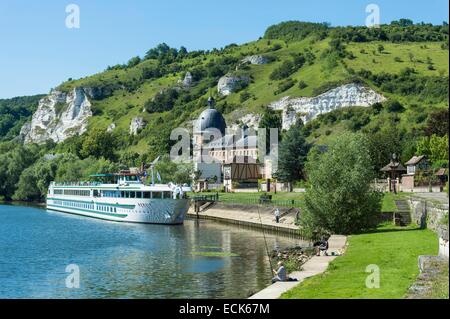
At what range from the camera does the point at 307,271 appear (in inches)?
Answer: 1297

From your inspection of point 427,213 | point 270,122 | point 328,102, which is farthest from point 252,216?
point 328,102

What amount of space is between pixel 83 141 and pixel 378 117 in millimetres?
84992

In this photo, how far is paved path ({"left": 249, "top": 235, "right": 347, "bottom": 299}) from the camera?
27.5 m

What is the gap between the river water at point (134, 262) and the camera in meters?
35.4

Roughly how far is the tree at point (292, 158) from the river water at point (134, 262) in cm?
3520

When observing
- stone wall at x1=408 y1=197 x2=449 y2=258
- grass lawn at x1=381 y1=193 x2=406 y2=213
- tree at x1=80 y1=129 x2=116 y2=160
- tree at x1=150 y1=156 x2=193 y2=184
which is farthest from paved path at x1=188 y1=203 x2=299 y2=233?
tree at x1=80 y1=129 x2=116 y2=160

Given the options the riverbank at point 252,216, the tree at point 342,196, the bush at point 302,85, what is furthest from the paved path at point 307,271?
the bush at point 302,85

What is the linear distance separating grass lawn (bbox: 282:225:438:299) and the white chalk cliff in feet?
398

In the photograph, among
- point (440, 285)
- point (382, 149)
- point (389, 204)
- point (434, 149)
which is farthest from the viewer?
point (382, 149)

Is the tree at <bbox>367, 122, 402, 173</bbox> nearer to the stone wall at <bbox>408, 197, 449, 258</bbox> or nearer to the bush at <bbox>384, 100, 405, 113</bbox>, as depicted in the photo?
the stone wall at <bbox>408, 197, 449, 258</bbox>

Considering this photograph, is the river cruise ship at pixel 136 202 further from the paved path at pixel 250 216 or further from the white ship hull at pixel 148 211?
the paved path at pixel 250 216

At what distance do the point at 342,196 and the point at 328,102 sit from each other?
419ft

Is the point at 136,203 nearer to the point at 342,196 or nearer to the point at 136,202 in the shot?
the point at 136,202
